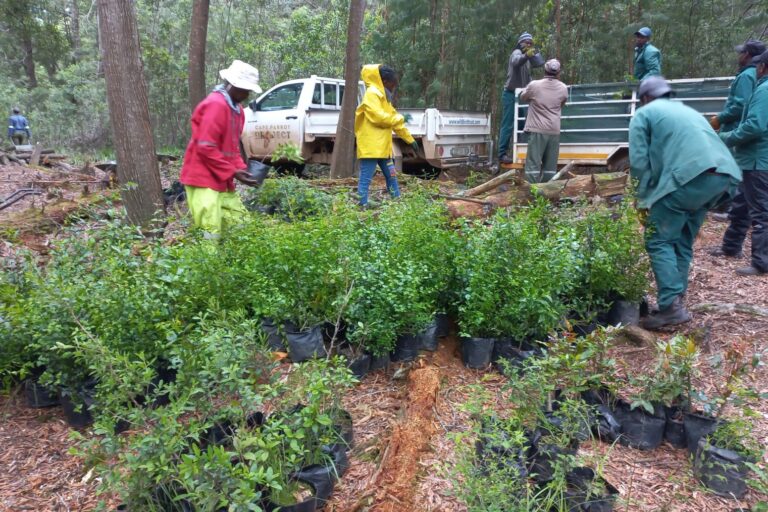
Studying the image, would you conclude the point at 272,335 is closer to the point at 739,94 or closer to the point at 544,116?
the point at 739,94

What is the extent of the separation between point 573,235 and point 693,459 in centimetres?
159

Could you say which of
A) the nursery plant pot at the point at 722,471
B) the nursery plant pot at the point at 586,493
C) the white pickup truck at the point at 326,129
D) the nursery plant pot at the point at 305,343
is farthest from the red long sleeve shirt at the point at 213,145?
the white pickup truck at the point at 326,129

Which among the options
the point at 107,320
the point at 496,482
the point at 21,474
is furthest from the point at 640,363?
the point at 21,474

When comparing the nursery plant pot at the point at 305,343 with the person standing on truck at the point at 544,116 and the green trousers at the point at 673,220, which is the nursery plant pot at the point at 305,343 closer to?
the green trousers at the point at 673,220

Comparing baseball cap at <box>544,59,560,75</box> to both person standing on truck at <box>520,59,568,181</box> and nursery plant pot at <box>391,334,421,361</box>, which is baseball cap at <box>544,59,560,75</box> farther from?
nursery plant pot at <box>391,334,421,361</box>

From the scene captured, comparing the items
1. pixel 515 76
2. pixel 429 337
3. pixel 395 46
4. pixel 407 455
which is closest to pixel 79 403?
pixel 407 455

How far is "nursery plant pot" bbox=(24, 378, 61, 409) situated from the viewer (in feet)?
10.9

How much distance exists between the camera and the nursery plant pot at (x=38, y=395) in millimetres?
3332

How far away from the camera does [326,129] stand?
36.3 feet

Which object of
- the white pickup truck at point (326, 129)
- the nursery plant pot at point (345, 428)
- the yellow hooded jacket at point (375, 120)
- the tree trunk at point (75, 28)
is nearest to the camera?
the nursery plant pot at point (345, 428)

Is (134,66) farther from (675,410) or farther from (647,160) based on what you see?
(675,410)

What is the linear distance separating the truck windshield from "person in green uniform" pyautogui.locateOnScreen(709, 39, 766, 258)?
7767 millimetres

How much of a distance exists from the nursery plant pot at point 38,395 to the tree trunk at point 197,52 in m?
8.34

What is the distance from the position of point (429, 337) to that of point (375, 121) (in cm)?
364
